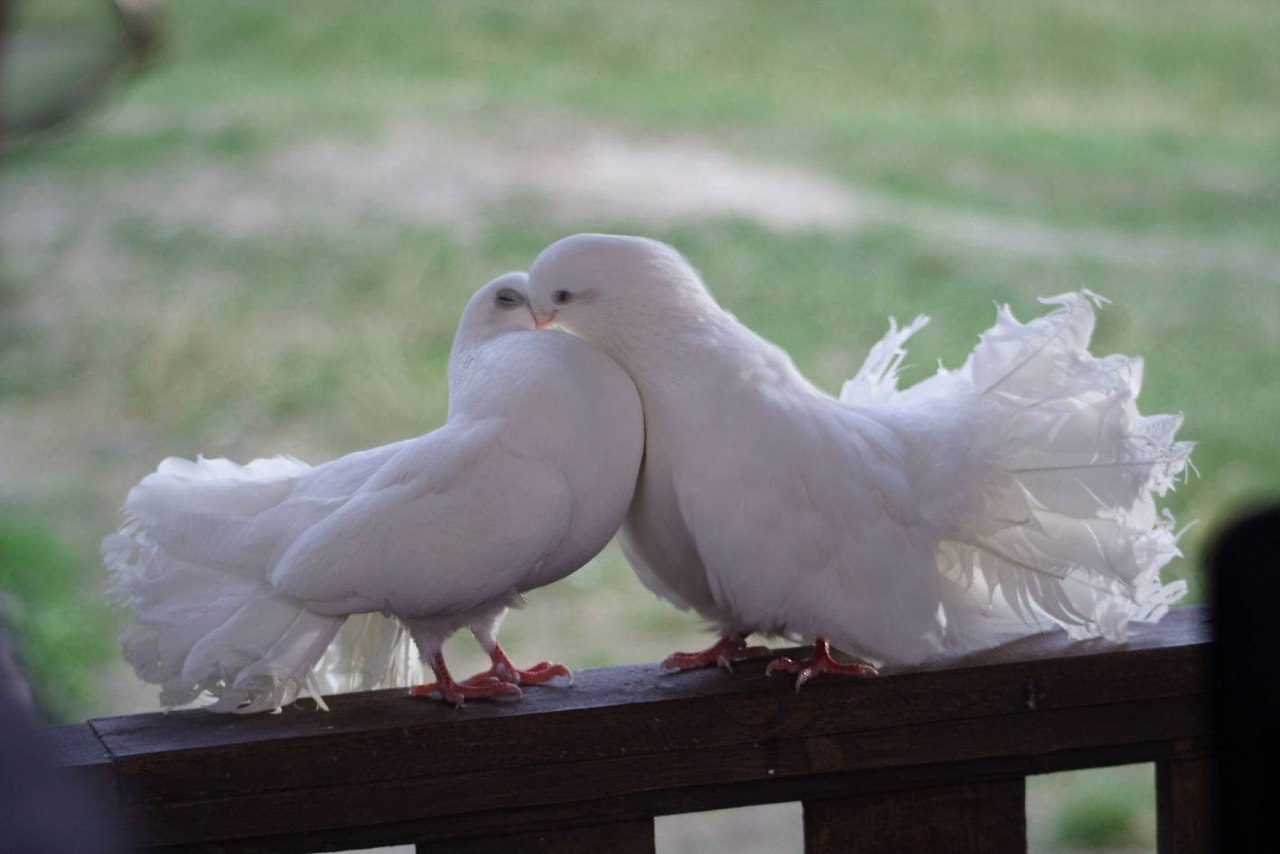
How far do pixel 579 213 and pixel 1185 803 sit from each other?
714cm

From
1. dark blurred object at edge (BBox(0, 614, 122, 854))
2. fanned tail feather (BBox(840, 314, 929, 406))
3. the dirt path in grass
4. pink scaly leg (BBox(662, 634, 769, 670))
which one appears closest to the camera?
dark blurred object at edge (BBox(0, 614, 122, 854))

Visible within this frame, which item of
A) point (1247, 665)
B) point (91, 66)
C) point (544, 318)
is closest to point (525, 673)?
point (544, 318)

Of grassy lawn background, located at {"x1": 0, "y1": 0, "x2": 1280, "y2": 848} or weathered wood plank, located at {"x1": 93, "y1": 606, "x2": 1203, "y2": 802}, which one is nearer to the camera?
weathered wood plank, located at {"x1": 93, "y1": 606, "x2": 1203, "y2": 802}

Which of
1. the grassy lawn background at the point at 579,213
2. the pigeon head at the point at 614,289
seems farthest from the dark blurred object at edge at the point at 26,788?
the grassy lawn background at the point at 579,213

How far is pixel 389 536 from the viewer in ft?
6.75

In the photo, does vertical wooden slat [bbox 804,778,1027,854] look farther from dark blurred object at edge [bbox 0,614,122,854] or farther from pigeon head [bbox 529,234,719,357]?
dark blurred object at edge [bbox 0,614,122,854]

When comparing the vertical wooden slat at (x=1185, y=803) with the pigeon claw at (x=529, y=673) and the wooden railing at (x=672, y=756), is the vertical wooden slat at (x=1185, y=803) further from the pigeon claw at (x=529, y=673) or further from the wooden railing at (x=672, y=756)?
the pigeon claw at (x=529, y=673)

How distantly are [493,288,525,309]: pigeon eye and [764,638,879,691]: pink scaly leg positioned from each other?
0.69m

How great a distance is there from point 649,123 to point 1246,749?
30.4 feet

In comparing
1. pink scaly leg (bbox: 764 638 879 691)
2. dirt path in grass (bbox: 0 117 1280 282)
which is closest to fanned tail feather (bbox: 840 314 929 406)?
pink scaly leg (bbox: 764 638 879 691)

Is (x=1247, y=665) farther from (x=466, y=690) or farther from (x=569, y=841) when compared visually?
(x=466, y=690)

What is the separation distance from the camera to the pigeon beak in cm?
233

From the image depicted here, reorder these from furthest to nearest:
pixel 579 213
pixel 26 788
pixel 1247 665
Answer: pixel 579 213 → pixel 1247 665 → pixel 26 788

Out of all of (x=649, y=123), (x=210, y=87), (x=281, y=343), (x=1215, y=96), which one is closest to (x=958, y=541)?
(x=281, y=343)
